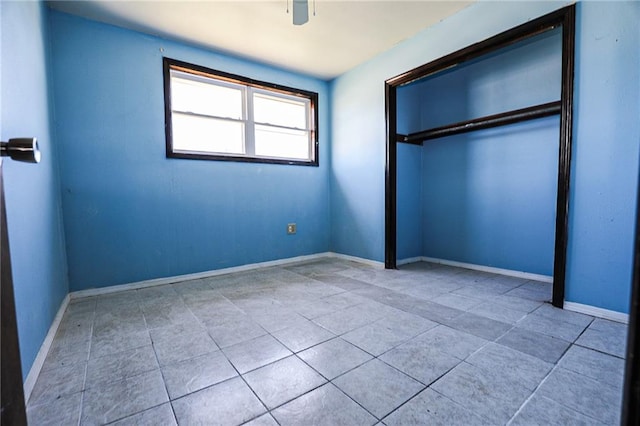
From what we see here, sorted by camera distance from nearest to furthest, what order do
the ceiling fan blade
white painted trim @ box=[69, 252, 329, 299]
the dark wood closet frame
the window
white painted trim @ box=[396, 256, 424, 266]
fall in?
1. the dark wood closet frame
2. the ceiling fan blade
3. white painted trim @ box=[69, 252, 329, 299]
4. the window
5. white painted trim @ box=[396, 256, 424, 266]

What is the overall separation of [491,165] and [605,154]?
129 cm

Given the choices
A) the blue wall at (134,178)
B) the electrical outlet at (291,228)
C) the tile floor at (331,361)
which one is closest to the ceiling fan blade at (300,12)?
the blue wall at (134,178)

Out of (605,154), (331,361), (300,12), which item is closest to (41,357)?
(331,361)

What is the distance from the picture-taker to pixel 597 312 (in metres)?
1.89

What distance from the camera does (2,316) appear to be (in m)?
0.50

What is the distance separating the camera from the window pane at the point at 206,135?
2.98 metres

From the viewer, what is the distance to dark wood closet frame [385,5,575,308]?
196 centimetres

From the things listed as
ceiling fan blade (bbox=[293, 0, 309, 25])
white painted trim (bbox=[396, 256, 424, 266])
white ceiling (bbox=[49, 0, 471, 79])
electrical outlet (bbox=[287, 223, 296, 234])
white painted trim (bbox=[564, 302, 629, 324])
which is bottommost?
white painted trim (bbox=[396, 256, 424, 266])

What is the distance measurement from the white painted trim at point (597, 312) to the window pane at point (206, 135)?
3.40 meters

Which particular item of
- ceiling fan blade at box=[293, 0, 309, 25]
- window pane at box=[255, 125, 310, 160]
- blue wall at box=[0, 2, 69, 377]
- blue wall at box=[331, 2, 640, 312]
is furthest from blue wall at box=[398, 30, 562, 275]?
blue wall at box=[0, 2, 69, 377]

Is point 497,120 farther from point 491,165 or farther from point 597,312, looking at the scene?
point 597,312

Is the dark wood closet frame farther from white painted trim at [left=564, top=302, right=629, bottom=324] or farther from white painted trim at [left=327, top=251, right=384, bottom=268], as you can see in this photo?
white painted trim at [left=327, top=251, right=384, bottom=268]

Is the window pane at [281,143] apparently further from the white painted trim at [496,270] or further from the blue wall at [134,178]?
the white painted trim at [496,270]

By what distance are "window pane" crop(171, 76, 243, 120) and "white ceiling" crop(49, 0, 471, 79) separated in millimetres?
405
